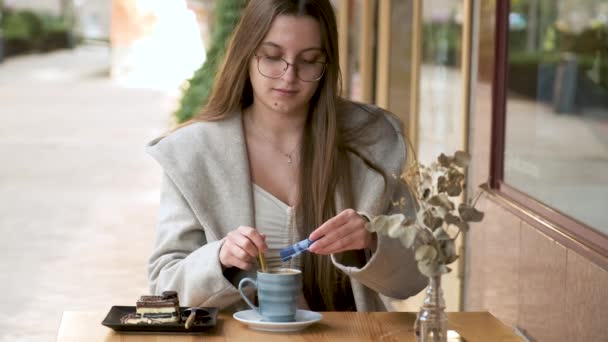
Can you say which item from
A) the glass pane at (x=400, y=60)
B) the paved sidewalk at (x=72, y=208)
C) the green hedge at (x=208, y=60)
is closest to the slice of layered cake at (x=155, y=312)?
the paved sidewalk at (x=72, y=208)

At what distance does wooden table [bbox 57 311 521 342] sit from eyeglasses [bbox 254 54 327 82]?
1.86 ft

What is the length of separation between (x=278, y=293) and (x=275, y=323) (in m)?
0.07

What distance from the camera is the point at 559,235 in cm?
313

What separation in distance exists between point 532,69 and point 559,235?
2.85ft

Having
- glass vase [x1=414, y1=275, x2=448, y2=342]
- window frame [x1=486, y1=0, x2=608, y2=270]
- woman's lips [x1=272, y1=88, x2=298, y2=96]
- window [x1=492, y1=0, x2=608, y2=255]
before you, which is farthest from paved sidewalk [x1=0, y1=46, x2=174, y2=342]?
glass vase [x1=414, y1=275, x2=448, y2=342]

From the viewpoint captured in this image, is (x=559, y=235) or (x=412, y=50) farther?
(x=412, y=50)

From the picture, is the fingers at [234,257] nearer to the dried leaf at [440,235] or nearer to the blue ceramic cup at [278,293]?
the blue ceramic cup at [278,293]

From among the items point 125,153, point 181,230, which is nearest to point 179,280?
point 181,230

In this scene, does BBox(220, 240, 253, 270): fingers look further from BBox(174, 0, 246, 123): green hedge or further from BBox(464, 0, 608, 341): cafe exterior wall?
BBox(174, 0, 246, 123): green hedge

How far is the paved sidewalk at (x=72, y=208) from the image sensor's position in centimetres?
685

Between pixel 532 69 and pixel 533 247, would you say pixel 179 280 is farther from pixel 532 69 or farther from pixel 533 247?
pixel 532 69

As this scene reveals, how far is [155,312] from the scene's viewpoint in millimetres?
2238

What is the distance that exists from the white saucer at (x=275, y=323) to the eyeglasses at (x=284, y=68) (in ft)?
1.89

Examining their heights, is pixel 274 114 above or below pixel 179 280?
above
